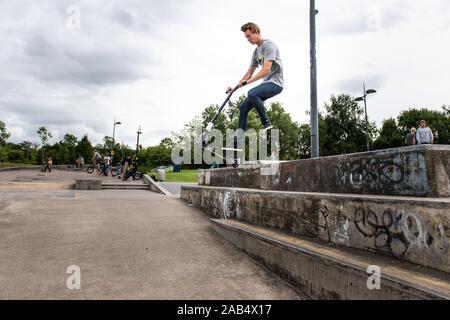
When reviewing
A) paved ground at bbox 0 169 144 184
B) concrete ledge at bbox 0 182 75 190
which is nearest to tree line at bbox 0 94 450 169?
paved ground at bbox 0 169 144 184

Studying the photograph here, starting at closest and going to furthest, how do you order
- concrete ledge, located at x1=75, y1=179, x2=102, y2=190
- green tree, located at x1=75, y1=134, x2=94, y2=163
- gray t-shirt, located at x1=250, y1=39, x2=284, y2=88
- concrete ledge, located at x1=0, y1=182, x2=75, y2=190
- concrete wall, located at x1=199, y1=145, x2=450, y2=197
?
concrete wall, located at x1=199, y1=145, x2=450, y2=197 → gray t-shirt, located at x1=250, y1=39, x2=284, y2=88 → concrete ledge, located at x1=0, y1=182, x2=75, y2=190 → concrete ledge, located at x1=75, y1=179, x2=102, y2=190 → green tree, located at x1=75, y1=134, x2=94, y2=163

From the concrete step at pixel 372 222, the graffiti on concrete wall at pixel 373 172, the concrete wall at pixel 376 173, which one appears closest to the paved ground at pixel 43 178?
the concrete wall at pixel 376 173

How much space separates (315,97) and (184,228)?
4.65 m

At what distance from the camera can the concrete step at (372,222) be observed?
1.86 metres

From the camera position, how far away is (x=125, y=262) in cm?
318

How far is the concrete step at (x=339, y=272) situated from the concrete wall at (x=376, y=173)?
2.28 ft

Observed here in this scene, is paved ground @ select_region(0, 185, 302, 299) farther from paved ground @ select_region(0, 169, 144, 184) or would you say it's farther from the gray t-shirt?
paved ground @ select_region(0, 169, 144, 184)

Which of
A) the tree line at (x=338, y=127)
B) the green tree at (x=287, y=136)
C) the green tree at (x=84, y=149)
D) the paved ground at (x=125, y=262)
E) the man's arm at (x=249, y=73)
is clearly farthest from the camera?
the green tree at (x=84, y=149)

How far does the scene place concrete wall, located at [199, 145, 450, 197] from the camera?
7.27ft

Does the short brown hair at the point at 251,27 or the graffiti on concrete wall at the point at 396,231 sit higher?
the short brown hair at the point at 251,27

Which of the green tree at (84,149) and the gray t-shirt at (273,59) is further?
the green tree at (84,149)

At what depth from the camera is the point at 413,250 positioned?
6.53 ft

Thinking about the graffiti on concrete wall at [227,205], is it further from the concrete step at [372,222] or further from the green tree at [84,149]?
the green tree at [84,149]
